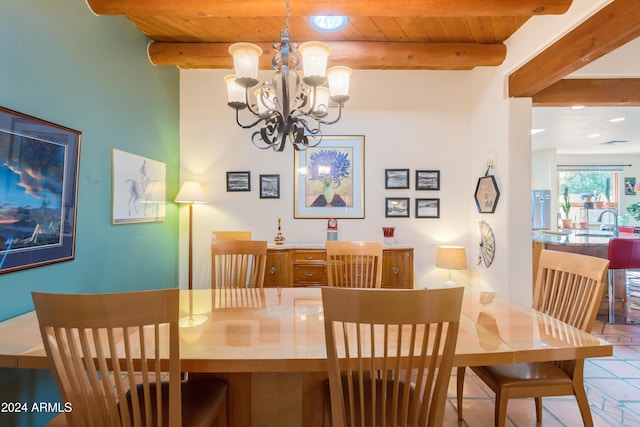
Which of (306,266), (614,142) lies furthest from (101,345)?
(614,142)

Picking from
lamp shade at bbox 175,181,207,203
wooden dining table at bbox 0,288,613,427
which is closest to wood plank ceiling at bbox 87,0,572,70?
lamp shade at bbox 175,181,207,203

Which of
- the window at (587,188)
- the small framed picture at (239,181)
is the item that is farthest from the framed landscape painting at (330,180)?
the window at (587,188)

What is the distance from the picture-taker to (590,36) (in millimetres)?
2014

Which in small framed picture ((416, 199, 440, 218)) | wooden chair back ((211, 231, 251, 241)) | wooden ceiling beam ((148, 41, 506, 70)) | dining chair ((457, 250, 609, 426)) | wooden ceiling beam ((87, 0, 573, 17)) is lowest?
dining chair ((457, 250, 609, 426))

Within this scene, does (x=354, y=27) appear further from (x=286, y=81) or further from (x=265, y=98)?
(x=286, y=81)

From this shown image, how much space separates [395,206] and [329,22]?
199 cm

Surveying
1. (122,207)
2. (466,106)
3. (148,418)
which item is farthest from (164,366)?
(466,106)

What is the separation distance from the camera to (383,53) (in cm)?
304

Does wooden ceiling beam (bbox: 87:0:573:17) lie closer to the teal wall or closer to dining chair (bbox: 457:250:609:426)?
the teal wall

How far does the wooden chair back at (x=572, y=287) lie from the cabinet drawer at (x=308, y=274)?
181cm

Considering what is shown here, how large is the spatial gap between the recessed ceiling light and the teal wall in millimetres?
1569

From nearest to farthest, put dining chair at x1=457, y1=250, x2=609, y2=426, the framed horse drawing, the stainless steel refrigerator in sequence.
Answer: dining chair at x1=457, y1=250, x2=609, y2=426, the framed horse drawing, the stainless steel refrigerator

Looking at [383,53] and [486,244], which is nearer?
[383,53]

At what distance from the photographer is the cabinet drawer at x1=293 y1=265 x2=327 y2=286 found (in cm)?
316
